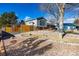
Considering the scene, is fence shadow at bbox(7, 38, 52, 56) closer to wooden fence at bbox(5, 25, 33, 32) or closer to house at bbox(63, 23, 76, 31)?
wooden fence at bbox(5, 25, 33, 32)

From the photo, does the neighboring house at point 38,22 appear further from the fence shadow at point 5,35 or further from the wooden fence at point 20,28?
the fence shadow at point 5,35

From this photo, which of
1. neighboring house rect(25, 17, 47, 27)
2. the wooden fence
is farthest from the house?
the wooden fence

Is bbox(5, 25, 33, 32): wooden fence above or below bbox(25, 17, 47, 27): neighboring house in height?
below

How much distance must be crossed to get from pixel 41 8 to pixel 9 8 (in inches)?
14.6

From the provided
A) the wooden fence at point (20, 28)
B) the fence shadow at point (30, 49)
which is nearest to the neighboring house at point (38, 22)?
the wooden fence at point (20, 28)

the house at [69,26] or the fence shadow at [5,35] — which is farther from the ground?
the house at [69,26]

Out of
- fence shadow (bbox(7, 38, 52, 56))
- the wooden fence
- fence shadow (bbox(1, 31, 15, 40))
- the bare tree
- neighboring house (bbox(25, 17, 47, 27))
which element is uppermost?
the bare tree

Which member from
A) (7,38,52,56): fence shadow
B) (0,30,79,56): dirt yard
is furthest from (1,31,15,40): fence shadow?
(7,38,52,56): fence shadow

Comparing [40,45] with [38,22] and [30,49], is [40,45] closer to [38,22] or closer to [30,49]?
[30,49]

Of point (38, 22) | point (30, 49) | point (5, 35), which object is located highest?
point (38, 22)

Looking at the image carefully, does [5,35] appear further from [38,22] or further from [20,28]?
[38,22]

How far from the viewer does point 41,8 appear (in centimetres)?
421

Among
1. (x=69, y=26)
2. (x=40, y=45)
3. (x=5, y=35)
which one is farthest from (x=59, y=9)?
(x=5, y=35)

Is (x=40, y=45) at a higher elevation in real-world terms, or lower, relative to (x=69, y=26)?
lower
